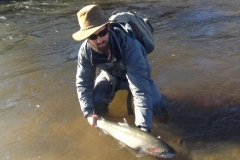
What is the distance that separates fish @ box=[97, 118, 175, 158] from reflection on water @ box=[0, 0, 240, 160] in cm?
25

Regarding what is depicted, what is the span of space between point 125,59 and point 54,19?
7404mm

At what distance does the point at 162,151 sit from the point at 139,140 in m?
0.31

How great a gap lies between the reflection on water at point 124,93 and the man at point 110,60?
0.58 meters

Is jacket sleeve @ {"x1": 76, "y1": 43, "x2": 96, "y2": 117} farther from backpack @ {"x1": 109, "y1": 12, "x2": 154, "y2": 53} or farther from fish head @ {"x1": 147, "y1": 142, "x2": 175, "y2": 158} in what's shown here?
fish head @ {"x1": 147, "y1": 142, "x2": 175, "y2": 158}

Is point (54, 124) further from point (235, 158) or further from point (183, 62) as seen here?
point (183, 62)

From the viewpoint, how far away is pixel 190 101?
4535 mm

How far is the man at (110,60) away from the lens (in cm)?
307

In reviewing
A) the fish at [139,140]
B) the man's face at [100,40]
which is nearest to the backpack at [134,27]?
the man's face at [100,40]

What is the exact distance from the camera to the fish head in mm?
3011

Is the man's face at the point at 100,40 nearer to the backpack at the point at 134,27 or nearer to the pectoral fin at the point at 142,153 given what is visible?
the backpack at the point at 134,27

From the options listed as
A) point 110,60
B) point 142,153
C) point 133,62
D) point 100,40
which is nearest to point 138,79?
point 133,62

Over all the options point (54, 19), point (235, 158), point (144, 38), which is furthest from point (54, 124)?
point (54, 19)

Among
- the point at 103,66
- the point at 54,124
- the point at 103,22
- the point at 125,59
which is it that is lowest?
the point at 54,124

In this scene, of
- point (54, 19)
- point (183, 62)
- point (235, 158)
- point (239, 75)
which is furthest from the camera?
point (54, 19)
